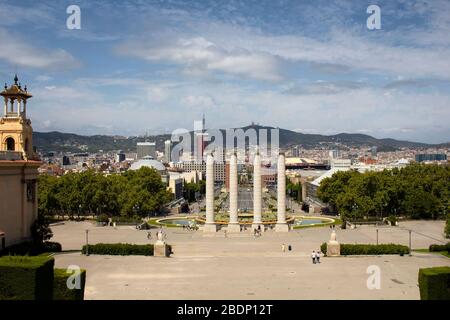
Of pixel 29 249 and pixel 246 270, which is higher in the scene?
pixel 29 249

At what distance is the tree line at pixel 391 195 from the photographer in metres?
72.6

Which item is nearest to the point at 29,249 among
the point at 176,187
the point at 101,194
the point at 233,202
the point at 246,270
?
the point at 246,270

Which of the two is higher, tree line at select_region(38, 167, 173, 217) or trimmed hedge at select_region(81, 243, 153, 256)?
tree line at select_region(38, 167, 173, 217)

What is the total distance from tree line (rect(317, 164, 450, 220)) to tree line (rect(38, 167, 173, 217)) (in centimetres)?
2771

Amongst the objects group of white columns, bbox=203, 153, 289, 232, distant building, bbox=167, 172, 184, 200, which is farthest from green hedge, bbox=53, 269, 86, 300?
distant building, bbox=167, 172, 184, 200

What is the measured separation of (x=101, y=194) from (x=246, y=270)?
45.0 metres

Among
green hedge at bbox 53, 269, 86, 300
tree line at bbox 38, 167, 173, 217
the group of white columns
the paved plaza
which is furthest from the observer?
tree line at bbox 38, 167, 173, 217

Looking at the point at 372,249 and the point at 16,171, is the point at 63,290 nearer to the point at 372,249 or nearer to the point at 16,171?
the point at 16,171

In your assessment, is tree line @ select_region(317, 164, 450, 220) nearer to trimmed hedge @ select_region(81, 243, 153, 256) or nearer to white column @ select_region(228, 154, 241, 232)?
white column @ select_region(228, 154, 241, 232)

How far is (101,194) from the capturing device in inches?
3041

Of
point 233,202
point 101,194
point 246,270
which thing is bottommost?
point 246,270

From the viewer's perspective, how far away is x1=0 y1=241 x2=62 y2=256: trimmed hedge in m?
38.7
